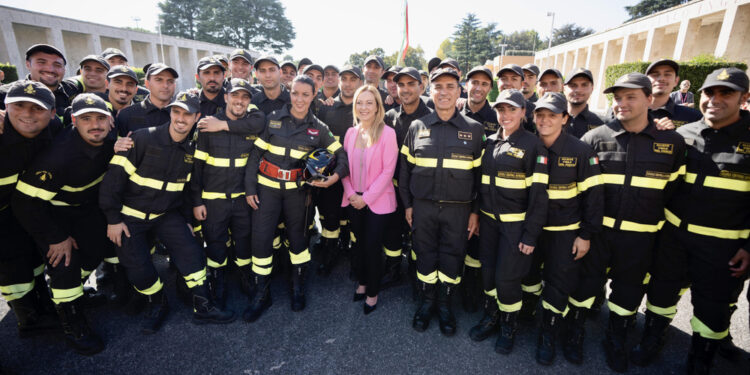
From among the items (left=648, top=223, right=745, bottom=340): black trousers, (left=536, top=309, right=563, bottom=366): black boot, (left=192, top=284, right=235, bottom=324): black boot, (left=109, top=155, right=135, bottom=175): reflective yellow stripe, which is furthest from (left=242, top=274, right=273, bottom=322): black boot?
(left=648, top=223, right=745, bottom=340): black trousers

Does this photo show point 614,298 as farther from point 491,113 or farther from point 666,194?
point 491,113

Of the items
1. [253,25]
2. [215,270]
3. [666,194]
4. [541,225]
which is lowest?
[215,270]

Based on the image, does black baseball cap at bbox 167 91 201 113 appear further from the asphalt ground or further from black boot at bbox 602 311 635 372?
black boot at bbox 602 311 635 372

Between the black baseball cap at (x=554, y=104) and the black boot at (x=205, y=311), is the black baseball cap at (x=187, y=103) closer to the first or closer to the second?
the black boot at (x=205, y=311)

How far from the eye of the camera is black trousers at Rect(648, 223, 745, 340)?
2836 millimetres

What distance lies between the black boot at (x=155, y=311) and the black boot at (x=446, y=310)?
10.0ft

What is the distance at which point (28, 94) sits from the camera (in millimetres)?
2887

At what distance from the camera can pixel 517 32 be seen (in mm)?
87562

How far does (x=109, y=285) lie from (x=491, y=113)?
5.62 metres

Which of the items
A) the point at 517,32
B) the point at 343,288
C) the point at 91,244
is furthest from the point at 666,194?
the point at 517,32

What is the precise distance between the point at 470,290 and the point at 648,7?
7019 centimetres

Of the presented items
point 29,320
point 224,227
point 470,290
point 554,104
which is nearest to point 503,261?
point 470,290

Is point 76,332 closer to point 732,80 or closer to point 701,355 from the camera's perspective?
point 701,355

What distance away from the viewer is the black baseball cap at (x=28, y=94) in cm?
285
